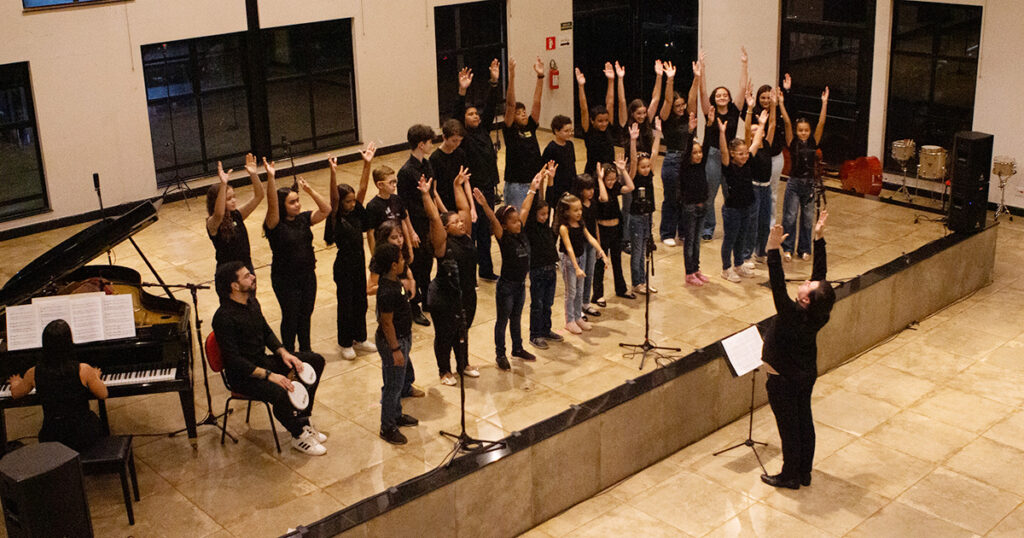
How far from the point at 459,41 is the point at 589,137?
6398mm

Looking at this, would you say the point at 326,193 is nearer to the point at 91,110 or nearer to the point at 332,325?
the point at 91,110

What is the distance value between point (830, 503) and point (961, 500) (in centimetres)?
88

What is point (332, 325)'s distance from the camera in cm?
961

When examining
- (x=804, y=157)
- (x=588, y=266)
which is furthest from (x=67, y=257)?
(x=804, y=157)

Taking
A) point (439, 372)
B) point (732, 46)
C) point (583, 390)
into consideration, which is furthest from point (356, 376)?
point (732, 46)

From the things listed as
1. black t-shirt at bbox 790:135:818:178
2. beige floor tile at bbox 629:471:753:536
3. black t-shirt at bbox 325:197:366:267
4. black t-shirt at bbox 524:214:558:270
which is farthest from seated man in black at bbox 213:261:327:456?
black t-shirt at bbox 790:135:818:178

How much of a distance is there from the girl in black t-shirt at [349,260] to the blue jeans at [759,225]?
12.8 ft

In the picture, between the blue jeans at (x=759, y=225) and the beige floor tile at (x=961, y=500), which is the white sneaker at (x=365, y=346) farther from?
the beige floor tile at (x=961, y=500)

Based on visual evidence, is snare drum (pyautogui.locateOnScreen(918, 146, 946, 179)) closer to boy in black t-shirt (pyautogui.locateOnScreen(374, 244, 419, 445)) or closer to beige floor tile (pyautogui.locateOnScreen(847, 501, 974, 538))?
beige floor tile (pyautogui.locateOnScreen(847, 501, 974, 538))

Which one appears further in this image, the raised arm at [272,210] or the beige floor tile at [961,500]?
the raised arm at [272,210]

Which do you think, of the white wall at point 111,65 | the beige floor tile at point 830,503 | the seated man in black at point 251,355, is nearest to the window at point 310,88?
the white wall at point 111,65

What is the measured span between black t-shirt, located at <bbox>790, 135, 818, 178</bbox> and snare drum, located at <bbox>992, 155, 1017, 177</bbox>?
303 centimetres

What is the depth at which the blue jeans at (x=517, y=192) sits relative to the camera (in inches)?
407

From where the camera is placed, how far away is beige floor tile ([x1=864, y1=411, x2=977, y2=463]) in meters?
7.86
